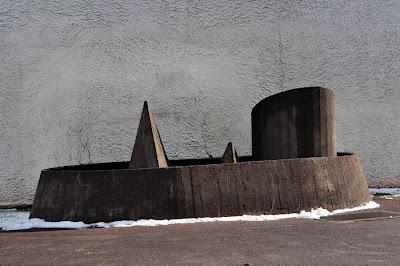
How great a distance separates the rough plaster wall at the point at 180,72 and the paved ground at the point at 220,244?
4.53 meters

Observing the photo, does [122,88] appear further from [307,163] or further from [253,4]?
[307,163]

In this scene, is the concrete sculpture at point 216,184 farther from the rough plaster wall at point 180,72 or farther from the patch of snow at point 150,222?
the rough plaster wall at point 180,72

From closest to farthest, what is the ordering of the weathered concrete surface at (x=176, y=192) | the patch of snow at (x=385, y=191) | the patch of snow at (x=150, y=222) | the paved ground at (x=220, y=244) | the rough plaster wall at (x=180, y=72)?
the paved ground at (x=220, y=244) < the patch of snow at (x=150, y=222) < the weathered concrete surface at (x=176, y=192) < the patch of snow at (x=385, y=191) < the rough plaster wall at (x=180, y=72)

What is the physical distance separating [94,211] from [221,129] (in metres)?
4.63

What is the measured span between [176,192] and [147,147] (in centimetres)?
114

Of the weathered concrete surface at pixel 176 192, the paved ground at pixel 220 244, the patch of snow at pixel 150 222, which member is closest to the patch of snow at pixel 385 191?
the patch of snow at pixel 150 222

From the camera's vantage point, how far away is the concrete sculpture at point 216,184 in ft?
20.7

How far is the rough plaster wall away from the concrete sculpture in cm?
301

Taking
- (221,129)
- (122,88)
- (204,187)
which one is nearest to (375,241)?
(204,187)

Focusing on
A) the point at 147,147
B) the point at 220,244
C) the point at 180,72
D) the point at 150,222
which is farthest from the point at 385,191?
the point at 220,244

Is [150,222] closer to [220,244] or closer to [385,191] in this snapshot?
[220,244]

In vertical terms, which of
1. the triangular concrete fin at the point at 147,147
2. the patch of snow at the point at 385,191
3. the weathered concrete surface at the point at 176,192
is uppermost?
the triangular concrete fin at the point at 147,147

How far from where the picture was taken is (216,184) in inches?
253

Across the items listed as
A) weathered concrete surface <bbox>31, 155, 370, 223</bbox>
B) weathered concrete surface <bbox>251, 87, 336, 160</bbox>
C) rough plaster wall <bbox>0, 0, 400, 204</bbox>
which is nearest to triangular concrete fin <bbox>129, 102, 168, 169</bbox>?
weathered concrete surface <bbox>31, 155, 370, 223</bbox>
